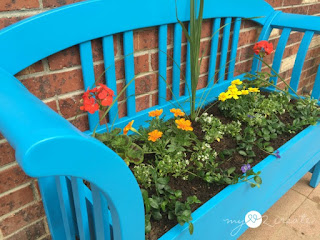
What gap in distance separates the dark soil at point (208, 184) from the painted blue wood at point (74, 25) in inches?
19.3

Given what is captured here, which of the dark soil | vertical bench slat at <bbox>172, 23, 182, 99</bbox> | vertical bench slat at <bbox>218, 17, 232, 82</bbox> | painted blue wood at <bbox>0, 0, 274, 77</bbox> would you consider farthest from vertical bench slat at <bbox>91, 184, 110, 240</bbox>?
vertical bench slat at <bbox>218, 17, 232, 82</bbox>

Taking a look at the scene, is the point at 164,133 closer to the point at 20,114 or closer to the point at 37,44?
the point at 37,44

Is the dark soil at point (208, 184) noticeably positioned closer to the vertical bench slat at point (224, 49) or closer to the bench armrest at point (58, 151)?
the vertical bench slat at point (224, 49)

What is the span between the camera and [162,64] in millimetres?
1244

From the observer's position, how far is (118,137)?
99 centimetres

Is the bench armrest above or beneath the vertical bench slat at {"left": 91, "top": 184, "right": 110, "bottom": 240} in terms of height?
above

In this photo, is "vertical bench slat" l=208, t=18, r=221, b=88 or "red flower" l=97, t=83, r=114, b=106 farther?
"vertical bench slat" l=208, t=18, r=221, b=88

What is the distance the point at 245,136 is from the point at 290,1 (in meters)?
1.05

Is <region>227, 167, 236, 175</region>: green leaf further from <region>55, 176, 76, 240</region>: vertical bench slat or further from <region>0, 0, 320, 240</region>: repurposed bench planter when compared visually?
<region>55, 176, 76, 240</region>: vertical bench slat

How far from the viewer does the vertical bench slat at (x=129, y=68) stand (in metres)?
1.06

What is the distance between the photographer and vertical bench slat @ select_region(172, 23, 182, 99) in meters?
1.23

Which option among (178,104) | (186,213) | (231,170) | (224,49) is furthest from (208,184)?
(224,49)

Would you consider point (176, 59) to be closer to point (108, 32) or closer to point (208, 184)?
point (108, 32)

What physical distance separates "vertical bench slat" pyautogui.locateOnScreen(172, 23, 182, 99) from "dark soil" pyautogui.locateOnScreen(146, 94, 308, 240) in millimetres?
181
